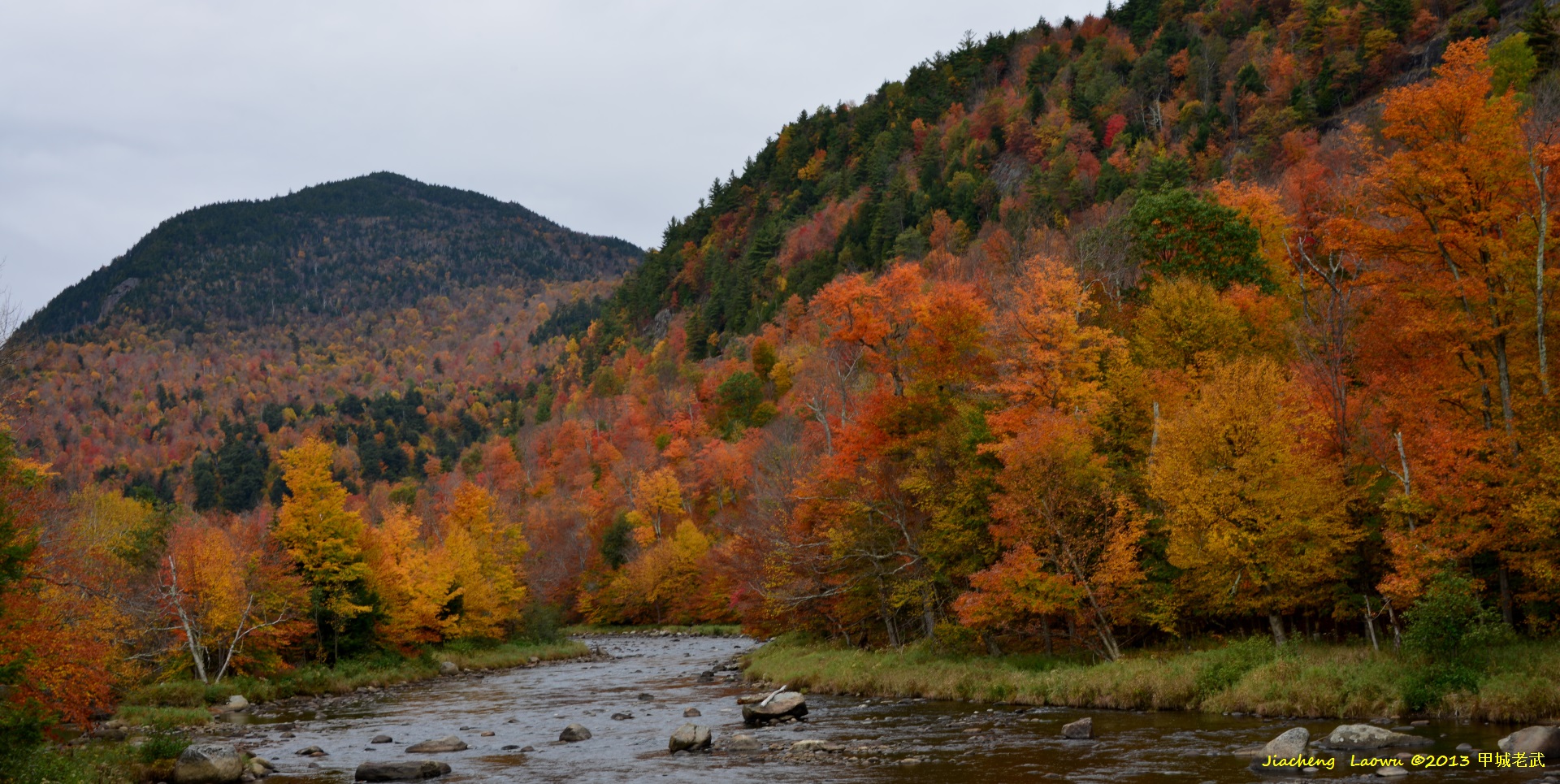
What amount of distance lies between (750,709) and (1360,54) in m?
114

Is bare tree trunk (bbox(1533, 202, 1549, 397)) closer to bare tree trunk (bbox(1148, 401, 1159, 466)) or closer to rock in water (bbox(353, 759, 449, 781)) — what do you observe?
bare tree trunk (bbox(1148, 401, 1159, 466))

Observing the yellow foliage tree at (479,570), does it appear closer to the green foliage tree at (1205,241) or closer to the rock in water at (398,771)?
the rock in water at (398,771)

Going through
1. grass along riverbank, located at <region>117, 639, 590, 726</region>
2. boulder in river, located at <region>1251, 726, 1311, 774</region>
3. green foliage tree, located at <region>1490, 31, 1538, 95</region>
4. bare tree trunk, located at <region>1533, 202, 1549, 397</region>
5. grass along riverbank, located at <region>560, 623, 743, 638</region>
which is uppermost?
green foliage tree, located at <region>1490, 31, 1538, 95</region>

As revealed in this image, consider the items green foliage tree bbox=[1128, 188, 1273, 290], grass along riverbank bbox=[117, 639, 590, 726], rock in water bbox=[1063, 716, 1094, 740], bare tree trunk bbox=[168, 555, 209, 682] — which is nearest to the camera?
rock in water bbox=[1063, 716, 1094, 740]

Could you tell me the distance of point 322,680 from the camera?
47.4m

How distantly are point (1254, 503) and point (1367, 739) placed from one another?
10.8 meters

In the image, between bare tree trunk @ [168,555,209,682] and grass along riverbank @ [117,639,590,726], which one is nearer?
grass along riverbank @ [117,639,590,726]

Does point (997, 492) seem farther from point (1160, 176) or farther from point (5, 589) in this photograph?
point (1160, 176)

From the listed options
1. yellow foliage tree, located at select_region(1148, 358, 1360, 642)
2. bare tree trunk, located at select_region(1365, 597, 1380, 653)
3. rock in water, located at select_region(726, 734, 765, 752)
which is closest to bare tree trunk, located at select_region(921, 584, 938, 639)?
yellow foliage tree, located at select_region(1148, 358, 1360, 642)

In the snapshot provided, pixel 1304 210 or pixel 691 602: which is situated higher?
pixel 1304 210

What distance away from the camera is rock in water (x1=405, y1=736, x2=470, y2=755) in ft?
90.7

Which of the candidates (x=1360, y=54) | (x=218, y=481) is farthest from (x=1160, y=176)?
(x=218, y=481)

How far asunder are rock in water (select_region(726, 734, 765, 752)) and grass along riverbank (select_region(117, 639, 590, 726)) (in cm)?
1755

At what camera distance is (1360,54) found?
110 metres
